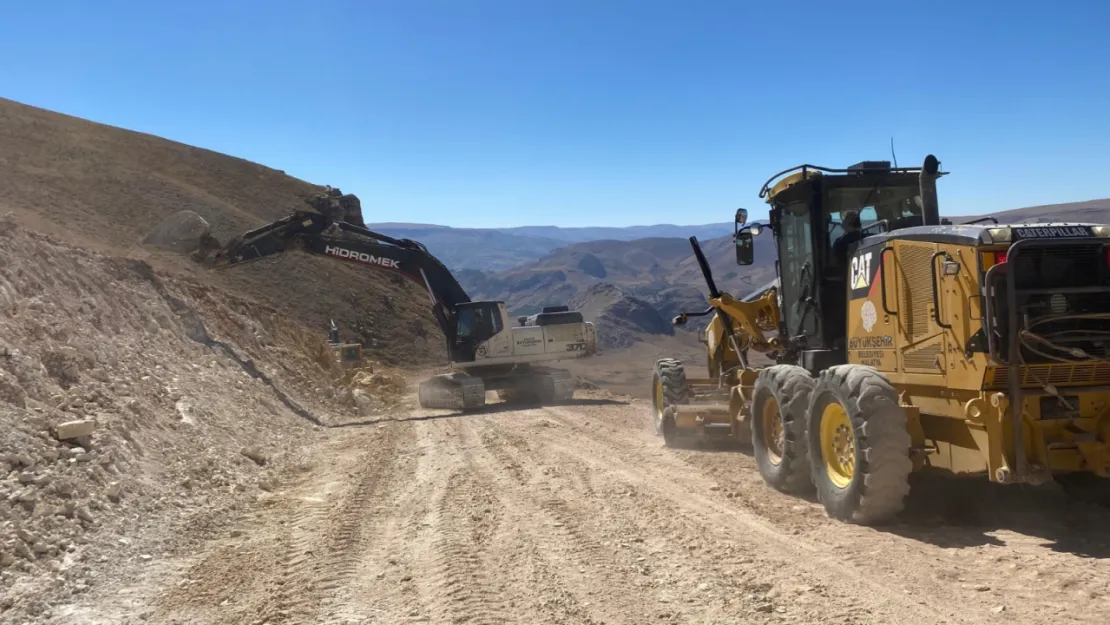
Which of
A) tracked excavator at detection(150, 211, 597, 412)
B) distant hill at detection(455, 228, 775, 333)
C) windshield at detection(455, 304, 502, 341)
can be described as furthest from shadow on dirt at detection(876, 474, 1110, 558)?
distant hill at detection(455, 228, 775, 333)

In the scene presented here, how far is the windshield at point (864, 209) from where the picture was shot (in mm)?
8344

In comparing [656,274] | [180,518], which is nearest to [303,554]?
[180,518]

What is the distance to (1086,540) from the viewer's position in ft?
18.6

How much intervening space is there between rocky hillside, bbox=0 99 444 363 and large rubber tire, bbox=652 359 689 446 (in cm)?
2134

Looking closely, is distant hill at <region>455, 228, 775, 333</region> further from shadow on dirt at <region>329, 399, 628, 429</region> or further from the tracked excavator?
shadow on dirt at <region>329, 399, 628, 429</region>

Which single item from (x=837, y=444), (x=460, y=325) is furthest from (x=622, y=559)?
(x=460, y=325)

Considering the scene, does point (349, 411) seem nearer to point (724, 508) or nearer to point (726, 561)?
point (724, 508)

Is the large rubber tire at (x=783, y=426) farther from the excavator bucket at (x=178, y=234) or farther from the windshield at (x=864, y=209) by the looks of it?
the excavator bucket at (x=178, y=234)

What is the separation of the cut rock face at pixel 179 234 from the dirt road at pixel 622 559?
94.6 feet

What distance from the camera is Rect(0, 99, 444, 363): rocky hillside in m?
33.2

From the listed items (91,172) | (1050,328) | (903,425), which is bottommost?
(903,425)

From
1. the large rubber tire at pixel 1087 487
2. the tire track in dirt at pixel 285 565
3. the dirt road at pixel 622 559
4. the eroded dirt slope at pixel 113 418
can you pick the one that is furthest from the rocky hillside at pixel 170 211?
the large rubber tire at pixel 1087 487

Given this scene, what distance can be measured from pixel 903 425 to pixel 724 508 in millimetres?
1828

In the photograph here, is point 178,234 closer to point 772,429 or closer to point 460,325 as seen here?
point 460,325
